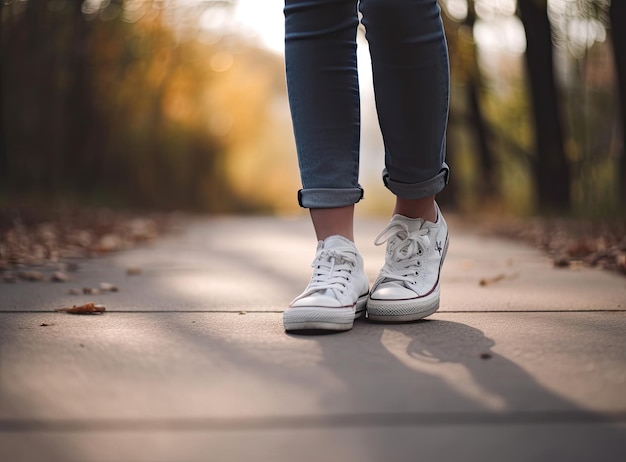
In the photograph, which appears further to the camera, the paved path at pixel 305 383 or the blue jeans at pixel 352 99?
the blue jeans at pixel 352 99

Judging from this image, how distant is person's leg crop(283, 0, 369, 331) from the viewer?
152 centimetres

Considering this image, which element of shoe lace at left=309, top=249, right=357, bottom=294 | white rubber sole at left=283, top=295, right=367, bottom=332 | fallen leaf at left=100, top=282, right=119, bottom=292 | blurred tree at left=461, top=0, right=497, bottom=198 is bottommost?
A: blurred tree at left=461, top=0, right=497, bottom=198

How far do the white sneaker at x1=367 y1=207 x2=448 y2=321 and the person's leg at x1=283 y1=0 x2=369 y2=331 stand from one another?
2.2 inches

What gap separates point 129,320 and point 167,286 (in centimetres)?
59

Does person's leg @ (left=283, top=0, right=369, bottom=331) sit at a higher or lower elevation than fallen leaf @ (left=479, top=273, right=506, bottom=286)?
higher

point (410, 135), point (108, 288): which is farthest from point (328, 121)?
point (108, 288)

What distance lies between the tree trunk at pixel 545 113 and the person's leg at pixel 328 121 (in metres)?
5.56

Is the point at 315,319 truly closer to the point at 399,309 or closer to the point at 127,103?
the point at 399,309

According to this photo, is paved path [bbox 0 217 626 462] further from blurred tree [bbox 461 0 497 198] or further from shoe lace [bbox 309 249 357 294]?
blurred tree [bbox 461 0 497 198]

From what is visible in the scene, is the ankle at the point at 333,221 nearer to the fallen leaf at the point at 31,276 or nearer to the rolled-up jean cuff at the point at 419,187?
the rolled-up jean cuff at the point at 419,187

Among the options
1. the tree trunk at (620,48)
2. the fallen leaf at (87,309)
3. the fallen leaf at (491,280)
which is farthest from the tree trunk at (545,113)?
the fallen leaf at (87,309)

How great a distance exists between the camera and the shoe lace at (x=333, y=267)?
148cm

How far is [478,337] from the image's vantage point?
134cm

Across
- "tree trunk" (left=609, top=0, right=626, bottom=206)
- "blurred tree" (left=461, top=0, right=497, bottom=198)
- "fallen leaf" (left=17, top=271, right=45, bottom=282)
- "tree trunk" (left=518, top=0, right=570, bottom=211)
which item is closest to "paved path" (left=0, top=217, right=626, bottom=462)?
"fallen leaf" (left=17, top=271, right=45, bottom=282)
